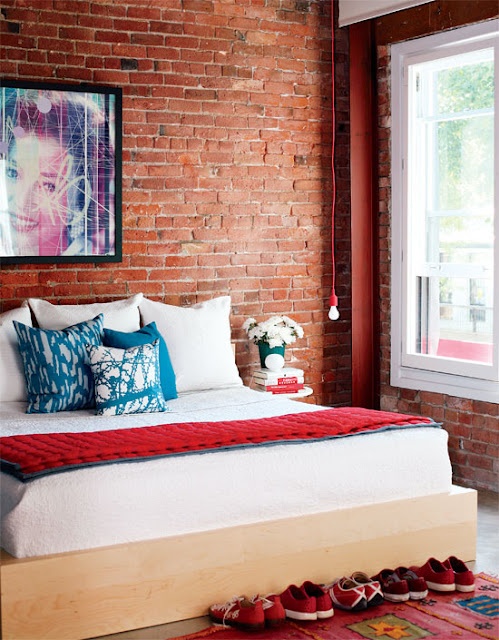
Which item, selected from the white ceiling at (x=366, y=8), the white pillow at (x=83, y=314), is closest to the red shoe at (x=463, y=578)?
the white pillow at (x=83, y=314)

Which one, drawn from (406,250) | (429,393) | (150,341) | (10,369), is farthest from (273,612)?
(406,250)

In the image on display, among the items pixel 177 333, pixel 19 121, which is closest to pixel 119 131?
pixel 19 121

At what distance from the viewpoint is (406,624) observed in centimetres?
328

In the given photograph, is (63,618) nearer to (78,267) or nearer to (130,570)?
(130,570)

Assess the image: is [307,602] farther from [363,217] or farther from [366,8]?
[366,8]

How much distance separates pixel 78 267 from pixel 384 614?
2.57 meters

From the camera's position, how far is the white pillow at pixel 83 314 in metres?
4.68

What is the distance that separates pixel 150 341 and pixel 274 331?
0.91 m

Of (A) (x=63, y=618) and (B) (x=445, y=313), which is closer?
(A) (x=63, y=618)

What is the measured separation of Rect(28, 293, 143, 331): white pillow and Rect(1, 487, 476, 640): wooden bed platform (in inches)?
66.6

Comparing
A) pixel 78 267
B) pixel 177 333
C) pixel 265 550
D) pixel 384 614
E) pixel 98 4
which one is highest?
pixel 98 4

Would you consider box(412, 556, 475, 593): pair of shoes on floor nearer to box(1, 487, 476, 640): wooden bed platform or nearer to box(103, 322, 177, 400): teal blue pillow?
box(1, 487, 476, 640): wooden bed platform

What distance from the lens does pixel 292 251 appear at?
5.73m

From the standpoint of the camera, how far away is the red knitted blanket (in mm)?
3225
